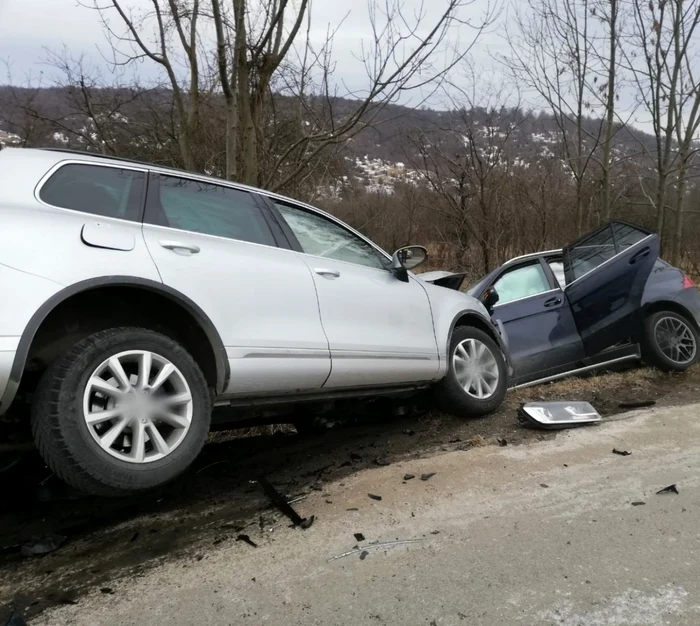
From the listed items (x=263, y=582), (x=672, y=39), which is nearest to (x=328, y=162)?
(x=672, y=39)

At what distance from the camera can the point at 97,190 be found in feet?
9.68

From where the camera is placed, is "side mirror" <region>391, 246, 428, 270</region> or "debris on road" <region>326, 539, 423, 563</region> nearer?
"debris on road" <region>326, 539, 423, 563</region>

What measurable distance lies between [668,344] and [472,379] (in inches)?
110

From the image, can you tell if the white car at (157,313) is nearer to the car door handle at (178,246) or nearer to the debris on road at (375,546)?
the car door handle at (178,246)

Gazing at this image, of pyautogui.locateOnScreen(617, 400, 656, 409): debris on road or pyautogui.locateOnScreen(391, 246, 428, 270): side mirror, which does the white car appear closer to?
pyautogui.locateOnScreen(391, 246, 428, 270): side mirror

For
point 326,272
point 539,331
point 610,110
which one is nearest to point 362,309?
point 326,272

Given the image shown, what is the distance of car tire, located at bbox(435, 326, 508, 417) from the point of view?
4.69m

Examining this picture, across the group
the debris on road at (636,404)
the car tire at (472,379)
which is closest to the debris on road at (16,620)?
the car tire at (472,379)

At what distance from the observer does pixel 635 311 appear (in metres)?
6.17

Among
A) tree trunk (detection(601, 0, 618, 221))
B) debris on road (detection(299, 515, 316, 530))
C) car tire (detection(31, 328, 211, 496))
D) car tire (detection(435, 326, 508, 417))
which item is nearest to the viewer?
car tire (detection(31, 328, 211, 496))

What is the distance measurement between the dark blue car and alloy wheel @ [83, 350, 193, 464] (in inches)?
167

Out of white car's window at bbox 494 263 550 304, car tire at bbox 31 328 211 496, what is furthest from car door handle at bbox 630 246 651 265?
car tire at bbox 31 328 211 496

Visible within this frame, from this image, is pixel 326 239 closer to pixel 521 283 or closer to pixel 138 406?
pixel 138 406

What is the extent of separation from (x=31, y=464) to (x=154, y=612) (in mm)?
1889
